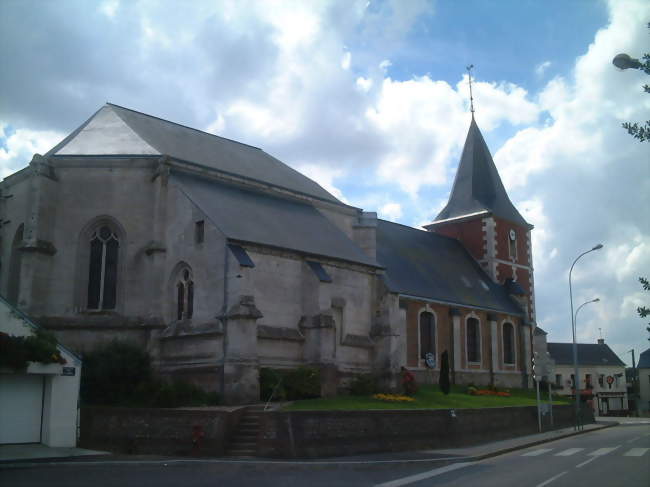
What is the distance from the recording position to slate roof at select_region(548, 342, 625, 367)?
82.9 meters

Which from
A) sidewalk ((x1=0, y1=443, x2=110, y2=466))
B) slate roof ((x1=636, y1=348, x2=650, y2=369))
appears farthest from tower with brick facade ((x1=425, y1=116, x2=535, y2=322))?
slate roof ((x1=636, y1=348, x2=650, y2=369))

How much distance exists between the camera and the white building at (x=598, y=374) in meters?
80.7

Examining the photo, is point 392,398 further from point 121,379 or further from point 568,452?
point 121,379

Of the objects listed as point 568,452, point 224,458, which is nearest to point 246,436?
point 224,458

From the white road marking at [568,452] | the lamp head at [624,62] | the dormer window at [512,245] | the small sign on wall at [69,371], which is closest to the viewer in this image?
the lamp head at [624,62]

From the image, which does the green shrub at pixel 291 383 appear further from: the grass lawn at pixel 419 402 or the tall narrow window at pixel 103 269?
the tall narrow window at pixel 103 269

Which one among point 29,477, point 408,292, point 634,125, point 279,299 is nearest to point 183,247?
point 279,299

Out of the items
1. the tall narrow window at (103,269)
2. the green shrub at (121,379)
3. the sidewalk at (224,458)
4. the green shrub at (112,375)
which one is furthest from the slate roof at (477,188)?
the green shrub at (112,375)

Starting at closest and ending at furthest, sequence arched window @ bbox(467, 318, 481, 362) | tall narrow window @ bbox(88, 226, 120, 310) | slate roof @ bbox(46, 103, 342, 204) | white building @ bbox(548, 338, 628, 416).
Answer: tall narrow window @ bbox(88, 226, 120, 310), slate roof @ bbox(46, 103, 342, 204), arched window @ bbox(467, 318, 481, 362), white building @ bbox(548, 338, 628, 416)

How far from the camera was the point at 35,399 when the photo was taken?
21.2 m

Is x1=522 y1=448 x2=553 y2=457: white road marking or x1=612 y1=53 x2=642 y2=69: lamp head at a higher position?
x1=612 y1=53 x2=642 y2=69: lamp head

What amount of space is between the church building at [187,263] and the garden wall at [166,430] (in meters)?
3.33

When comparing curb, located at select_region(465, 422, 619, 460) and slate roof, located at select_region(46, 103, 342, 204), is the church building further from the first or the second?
curb, located at select_region(465, 422, 619, 460)

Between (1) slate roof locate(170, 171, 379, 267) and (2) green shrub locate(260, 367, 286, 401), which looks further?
(1) slate roof locate(170, 171, 379, 267)
